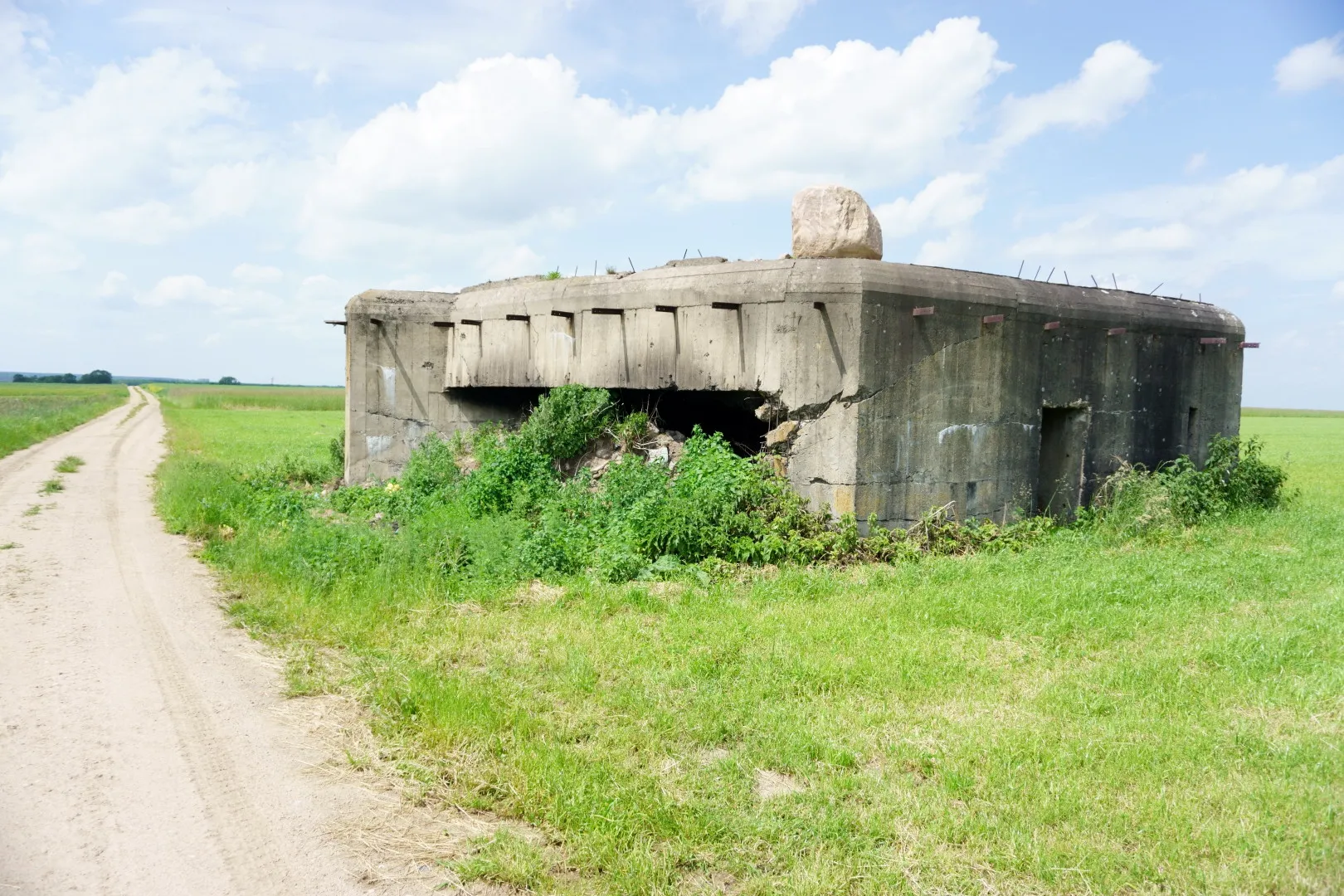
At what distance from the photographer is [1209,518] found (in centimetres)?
1074

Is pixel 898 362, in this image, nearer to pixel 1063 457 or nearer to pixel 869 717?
pixel 1063 457

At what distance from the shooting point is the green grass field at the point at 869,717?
3510mm

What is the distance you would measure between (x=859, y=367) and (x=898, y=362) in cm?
51

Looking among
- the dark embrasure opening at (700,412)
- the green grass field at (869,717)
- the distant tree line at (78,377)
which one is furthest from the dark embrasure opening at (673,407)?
the distant tree line at (78,377)

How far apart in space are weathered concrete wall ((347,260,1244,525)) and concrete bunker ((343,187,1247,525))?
0.9 inches

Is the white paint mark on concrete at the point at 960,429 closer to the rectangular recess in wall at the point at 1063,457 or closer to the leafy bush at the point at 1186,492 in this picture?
the rectangular recess in wall at the point at 1063,457

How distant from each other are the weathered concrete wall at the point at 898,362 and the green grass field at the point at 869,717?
1.36 metres

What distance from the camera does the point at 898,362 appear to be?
879 centimetres

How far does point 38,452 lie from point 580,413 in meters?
18.2

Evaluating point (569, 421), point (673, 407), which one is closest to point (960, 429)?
point (673, 407)

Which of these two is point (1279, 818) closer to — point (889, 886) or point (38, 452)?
point (889, 886)

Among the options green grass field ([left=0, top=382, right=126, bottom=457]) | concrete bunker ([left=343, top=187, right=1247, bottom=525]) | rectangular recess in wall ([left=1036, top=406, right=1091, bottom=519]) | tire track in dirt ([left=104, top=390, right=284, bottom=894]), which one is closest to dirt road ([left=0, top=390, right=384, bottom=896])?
tire track in dirt ([left=104, top=390, right=284, bottom=894])

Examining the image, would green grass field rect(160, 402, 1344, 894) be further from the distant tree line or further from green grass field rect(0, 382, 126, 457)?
the distant tree line

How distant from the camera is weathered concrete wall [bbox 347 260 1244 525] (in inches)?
341
